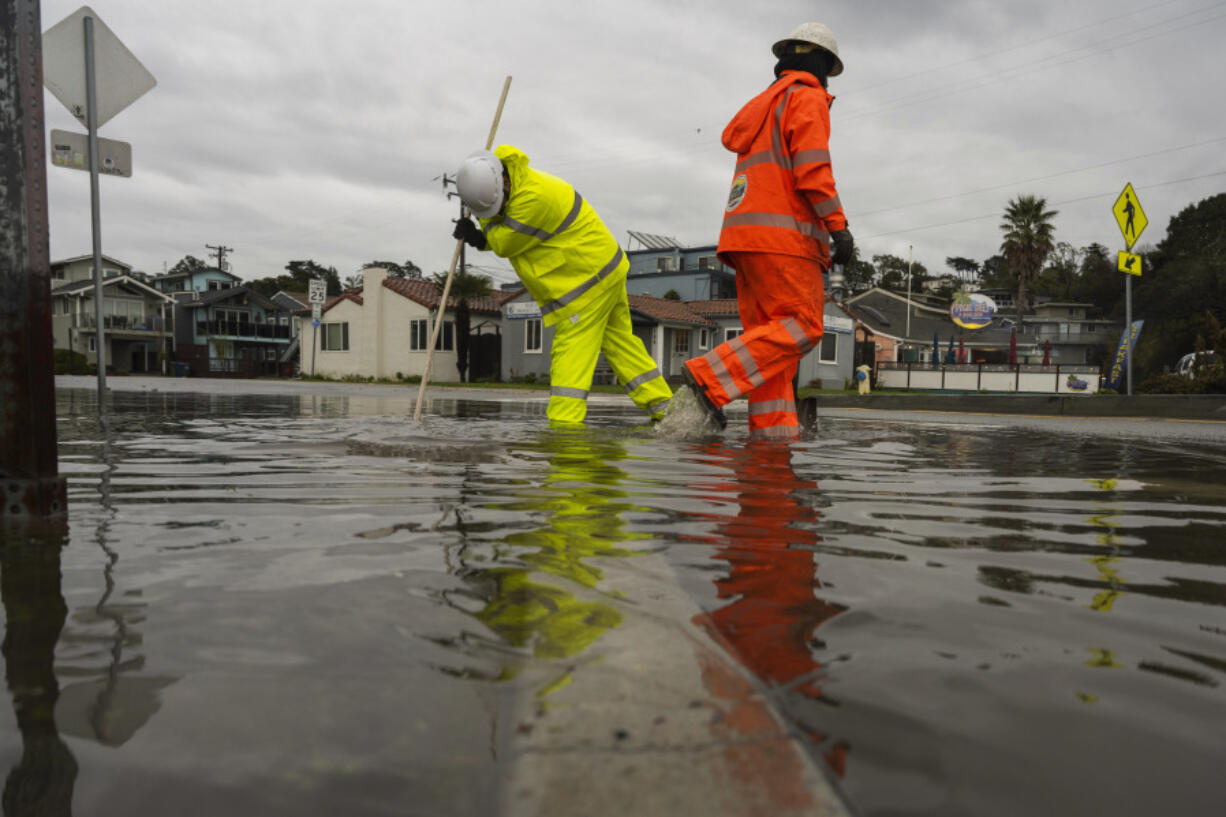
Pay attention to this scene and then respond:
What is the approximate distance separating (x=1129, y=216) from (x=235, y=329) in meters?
55.4

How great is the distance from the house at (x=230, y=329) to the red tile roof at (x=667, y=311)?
27796 millimetres

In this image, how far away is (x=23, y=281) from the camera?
2094mm

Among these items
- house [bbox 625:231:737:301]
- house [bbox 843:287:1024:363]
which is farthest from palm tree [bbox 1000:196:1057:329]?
house [bbox 625:231:737:301]

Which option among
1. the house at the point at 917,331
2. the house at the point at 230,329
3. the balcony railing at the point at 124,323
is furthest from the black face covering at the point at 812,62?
the balcony railing at the point at 124,323

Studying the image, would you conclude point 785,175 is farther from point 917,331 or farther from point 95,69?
point 917,331

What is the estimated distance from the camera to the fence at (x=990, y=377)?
26.5 m

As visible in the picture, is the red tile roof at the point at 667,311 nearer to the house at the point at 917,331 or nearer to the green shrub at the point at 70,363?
the house at the point at 917,331

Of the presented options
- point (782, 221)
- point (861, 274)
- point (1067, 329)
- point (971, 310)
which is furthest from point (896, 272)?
point (782, 221)

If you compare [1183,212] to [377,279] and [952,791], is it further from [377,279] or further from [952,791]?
[952,791]

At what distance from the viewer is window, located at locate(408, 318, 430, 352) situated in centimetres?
3574

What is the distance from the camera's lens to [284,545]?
1.88m

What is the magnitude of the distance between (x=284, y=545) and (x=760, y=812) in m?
1.43

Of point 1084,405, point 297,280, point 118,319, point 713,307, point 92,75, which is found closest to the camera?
point 92,75

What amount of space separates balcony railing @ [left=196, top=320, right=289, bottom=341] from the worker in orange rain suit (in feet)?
187
